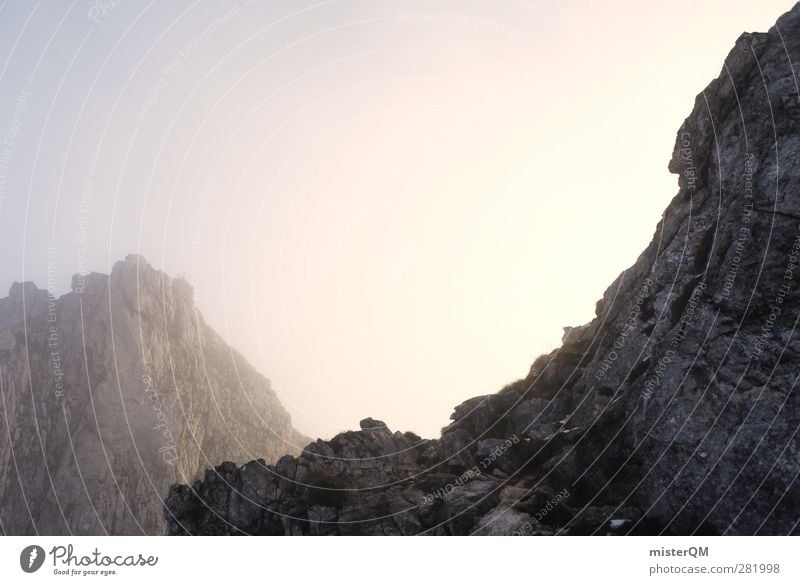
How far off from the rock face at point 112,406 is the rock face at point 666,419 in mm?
95358

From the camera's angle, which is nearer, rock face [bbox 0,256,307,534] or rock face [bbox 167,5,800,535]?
rock face [bbox 167,5,800,535]

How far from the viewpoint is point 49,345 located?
407 feet

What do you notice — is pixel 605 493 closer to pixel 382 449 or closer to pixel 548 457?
pixel 548 457

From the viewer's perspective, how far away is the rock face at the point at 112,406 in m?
104

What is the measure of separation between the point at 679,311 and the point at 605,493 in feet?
40.2

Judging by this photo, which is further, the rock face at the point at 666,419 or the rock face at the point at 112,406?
the rock face at the point at 112,406

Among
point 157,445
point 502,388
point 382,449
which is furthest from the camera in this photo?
point 157,445

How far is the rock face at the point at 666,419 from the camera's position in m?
24.2

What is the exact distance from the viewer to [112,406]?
115 meters

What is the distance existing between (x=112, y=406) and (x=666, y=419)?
126 metres

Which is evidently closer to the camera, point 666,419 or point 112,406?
point 666,419

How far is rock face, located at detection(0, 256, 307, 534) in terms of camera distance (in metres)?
104

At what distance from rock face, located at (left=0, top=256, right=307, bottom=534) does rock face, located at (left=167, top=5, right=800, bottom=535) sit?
313ft
